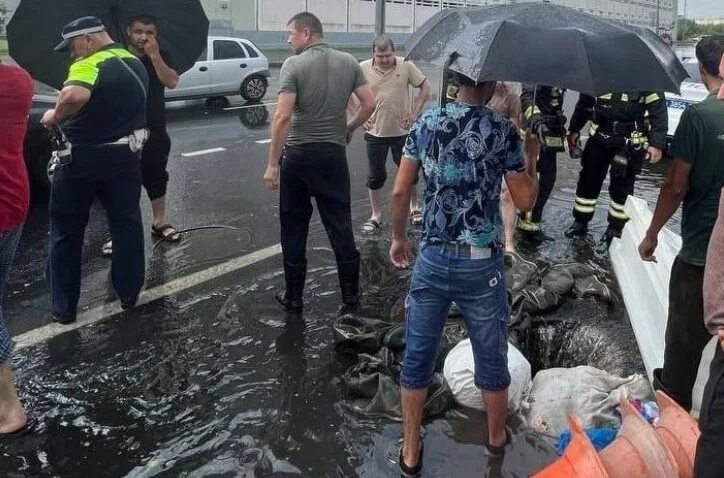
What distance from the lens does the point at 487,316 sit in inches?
111

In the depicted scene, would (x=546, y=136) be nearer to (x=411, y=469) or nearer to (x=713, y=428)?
(x=411, y=469)

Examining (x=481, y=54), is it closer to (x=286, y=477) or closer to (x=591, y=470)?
(x=591, y=470)

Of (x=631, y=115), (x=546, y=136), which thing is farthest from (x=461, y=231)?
(x=631, y=115)

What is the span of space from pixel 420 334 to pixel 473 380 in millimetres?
669

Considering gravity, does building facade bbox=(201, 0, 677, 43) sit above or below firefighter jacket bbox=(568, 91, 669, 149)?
above

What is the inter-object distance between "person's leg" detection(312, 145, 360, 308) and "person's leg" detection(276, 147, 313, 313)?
3.7 inches

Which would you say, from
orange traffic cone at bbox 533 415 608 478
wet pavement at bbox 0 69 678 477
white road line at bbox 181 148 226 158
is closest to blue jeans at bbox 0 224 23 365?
wet pavement at bbox 0 69 678 477

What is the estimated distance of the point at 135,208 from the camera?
453 centimetres

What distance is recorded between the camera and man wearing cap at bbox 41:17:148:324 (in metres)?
3.96

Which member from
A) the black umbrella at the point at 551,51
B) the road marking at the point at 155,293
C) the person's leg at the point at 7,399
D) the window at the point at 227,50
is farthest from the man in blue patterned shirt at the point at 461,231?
the window at the point at 227,50

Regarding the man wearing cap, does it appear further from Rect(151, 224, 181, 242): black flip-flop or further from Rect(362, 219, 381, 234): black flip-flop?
Rect(362, 219, 381, 234): black flip-flop

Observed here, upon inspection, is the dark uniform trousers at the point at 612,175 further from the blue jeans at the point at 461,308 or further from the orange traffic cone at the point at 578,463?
the orange traffic cone at the point at 578,463

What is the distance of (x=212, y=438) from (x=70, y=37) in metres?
2.51

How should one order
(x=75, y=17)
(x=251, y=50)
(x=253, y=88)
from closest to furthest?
(x=75, y=17)
(x=253, y=88)
(x=251, y=50)
